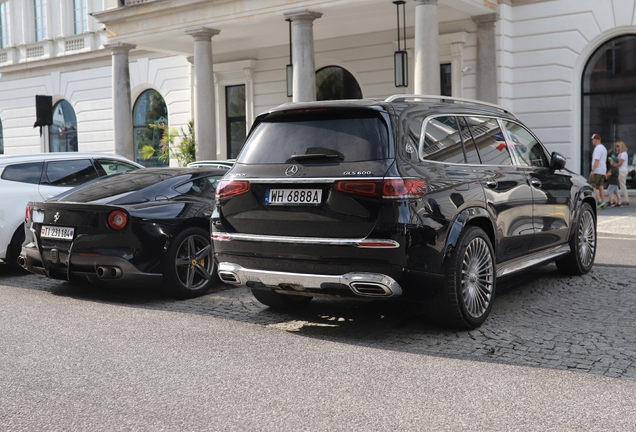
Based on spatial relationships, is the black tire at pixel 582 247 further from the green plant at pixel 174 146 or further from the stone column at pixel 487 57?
the green plant at pixel 174 146

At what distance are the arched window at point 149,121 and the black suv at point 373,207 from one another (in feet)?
76.5

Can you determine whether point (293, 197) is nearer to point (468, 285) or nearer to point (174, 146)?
point (468, 285)

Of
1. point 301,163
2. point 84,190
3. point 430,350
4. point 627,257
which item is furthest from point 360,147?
point 627,257

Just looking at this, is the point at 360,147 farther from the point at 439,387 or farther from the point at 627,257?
the point at 627,257

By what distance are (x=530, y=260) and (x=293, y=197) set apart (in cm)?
269

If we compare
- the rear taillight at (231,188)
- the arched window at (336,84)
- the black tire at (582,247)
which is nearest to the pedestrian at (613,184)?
the arched window at (336,84)

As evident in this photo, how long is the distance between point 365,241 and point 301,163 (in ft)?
2.80

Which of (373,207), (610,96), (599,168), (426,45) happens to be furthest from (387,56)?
(373,207)

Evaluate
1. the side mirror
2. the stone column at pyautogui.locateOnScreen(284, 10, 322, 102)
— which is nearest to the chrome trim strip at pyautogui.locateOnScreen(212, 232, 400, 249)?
the side mirror

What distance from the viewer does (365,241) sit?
5375 mm

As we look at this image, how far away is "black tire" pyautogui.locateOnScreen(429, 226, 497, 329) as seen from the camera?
222 inches

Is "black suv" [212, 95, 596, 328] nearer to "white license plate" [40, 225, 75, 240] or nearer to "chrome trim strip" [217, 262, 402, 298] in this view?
"chrome trim strip" [217, 262, 402, 298]

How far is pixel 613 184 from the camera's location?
18531 millimetres

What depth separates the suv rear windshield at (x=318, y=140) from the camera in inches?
220
